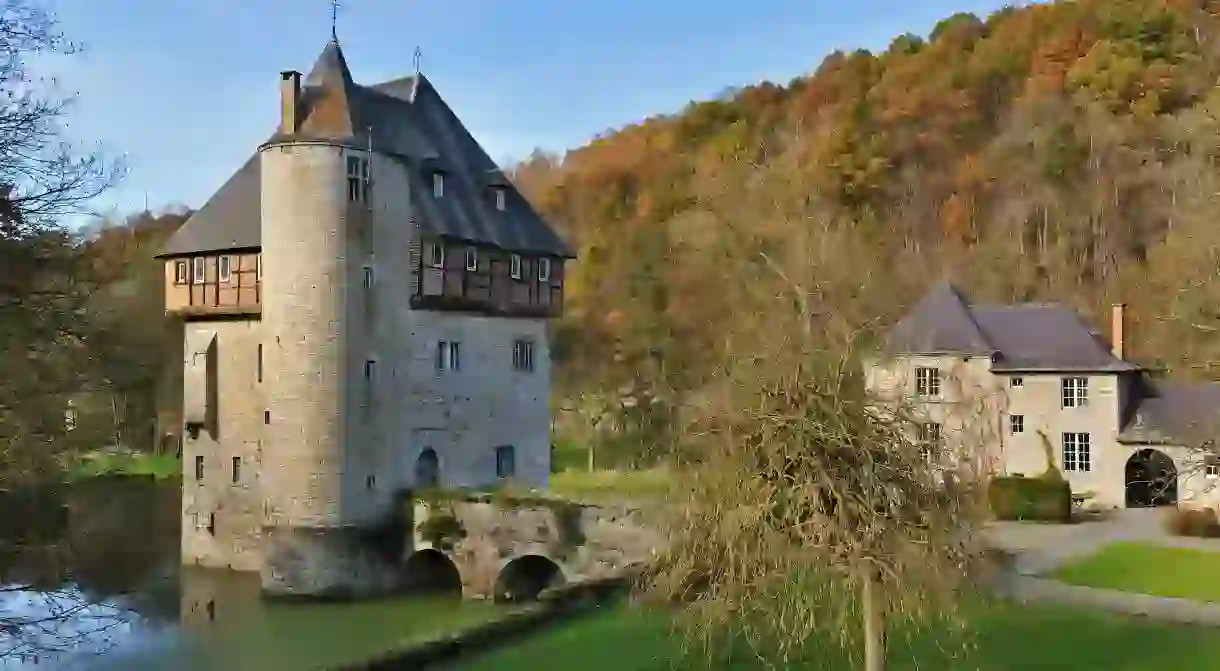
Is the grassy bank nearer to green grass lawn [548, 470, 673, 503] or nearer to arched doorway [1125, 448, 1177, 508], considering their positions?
green grass lawn [548, 470, 673, 503]

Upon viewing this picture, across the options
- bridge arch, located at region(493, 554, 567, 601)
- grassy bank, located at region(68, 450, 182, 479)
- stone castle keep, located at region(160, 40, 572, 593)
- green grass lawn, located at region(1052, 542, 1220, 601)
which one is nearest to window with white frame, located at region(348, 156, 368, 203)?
stone castle keep, located at region(160, 40, 572, 593)

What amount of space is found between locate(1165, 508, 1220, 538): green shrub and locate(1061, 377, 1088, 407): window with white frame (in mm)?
4686

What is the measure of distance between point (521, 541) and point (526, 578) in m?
1.28

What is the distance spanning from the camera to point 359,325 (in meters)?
20.5

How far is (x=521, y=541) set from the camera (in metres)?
19.9

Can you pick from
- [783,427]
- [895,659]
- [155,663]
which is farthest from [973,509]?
[155,663]

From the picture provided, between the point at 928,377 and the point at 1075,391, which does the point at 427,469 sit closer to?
the point at 928,377

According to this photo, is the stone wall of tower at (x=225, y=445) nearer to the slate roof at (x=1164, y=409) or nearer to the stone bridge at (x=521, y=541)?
the stone bridge at (x=521, y=541)

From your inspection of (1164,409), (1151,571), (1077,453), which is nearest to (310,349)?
(1151,571)

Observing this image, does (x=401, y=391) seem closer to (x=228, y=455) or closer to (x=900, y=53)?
(x=228, y=455)

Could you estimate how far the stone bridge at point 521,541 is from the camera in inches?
751

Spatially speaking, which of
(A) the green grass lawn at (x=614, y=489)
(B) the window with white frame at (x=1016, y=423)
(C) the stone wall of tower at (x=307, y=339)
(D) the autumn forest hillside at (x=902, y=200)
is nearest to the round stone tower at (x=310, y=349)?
(C) the stone wall of tower at (x=307, y=339)

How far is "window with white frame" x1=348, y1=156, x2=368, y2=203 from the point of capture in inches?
800

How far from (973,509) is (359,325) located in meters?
14.2
